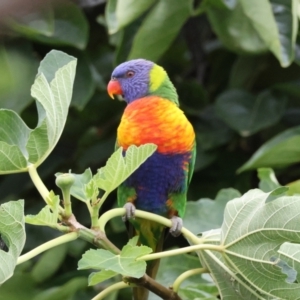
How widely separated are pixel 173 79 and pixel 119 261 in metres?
1.16

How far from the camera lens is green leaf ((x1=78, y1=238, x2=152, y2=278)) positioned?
69 cm

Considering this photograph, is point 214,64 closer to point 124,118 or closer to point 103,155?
point 103,155

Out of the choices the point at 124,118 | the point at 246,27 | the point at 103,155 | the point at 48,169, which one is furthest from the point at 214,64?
the point at 124,118

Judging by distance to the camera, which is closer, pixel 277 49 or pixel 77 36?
pixel 277 49

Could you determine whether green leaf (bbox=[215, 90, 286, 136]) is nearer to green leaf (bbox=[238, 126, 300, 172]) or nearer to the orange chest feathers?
green leaf (bbox=[238, 126, 300, 172])

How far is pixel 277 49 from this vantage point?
4.21 ft

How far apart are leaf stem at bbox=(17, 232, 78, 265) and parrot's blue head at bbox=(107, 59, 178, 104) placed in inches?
21.2

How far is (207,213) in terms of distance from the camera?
1.28 m

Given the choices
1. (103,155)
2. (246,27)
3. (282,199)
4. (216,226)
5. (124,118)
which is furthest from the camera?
(103,155)

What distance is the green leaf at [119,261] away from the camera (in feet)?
2.27

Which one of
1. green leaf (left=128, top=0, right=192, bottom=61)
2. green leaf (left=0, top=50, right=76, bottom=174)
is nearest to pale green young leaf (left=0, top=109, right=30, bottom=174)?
green leaf (left=0, top=50, right=76, bottom=174)

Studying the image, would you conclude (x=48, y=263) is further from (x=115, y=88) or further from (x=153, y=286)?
(x=153, y=286)

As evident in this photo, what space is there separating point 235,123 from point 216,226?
403 mm

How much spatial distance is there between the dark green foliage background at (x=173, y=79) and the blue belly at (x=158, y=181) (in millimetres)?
280
